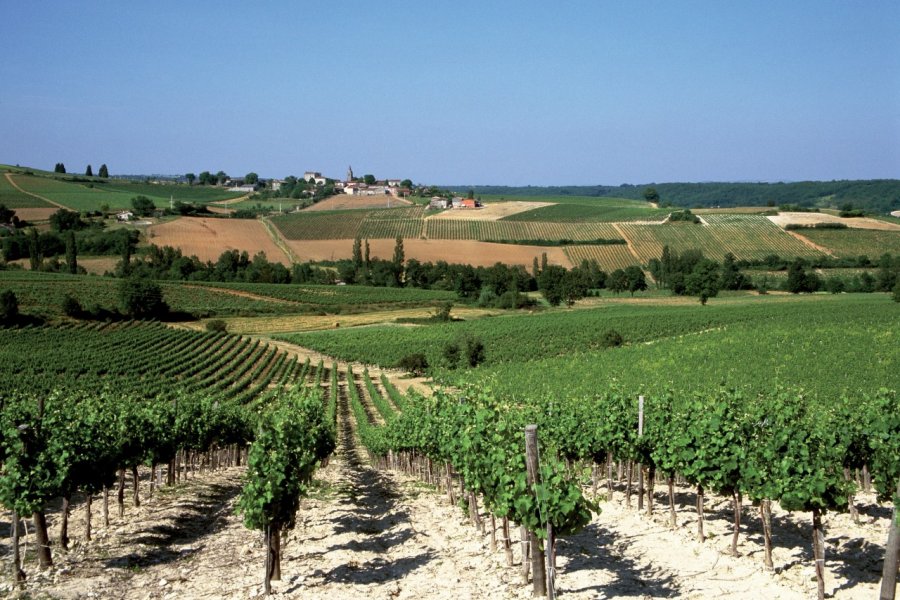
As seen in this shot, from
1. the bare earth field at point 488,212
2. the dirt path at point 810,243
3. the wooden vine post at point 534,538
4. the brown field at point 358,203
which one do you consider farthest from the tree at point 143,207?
the wooden vine post at point 534,538

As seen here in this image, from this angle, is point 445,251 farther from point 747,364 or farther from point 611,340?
point 747,364

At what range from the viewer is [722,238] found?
138m

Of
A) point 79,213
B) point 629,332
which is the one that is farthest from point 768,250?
point 79,213

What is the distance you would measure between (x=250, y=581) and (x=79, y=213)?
143667 mm

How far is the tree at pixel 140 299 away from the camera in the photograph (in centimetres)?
8394

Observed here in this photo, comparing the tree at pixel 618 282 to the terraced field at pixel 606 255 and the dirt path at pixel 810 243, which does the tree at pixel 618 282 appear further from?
the dirt path at pixel 810 243

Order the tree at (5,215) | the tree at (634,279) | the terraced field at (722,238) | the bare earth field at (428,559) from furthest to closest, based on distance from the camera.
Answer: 1. the tree at (5,215)
2. the terraced field at (722,238)
3. the tree at (634,279)
4. the bare earth field at (428,559)

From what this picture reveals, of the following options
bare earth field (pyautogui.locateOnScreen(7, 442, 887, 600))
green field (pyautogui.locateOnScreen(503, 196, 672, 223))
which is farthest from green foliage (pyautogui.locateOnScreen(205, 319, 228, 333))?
green field (pyautogui.locateOnScreen(503, 196, 672, 223))

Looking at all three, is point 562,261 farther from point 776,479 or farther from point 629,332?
point 776,479

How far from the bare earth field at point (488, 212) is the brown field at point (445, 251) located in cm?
2353

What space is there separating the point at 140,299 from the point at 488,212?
96.7 meters

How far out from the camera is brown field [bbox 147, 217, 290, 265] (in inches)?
4975

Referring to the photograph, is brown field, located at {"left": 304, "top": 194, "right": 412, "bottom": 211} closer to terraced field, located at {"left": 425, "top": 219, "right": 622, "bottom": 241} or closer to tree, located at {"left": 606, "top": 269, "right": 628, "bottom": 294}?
terraced field, located at {"left": 425, "top": 219, "right": 622, "bottom": 241}

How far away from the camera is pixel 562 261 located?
124875 millimetres
